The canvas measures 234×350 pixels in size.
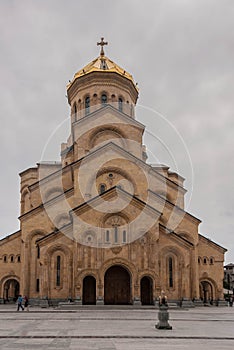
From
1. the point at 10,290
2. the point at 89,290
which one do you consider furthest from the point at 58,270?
the point at 10,290

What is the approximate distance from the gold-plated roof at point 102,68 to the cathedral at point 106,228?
12 centimetres

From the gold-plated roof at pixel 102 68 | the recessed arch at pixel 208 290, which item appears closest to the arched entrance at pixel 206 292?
the recessed arch at pixel 208 290

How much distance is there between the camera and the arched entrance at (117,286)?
32469 mm

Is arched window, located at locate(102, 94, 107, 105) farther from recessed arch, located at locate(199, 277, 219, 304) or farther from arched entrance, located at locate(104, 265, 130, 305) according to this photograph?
recessed arch, located at locate(199, 277, 219, 304)

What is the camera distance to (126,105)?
43250 millimetres

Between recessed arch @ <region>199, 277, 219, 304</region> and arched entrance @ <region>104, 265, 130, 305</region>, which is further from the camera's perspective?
recessed arch @ <region>199, 277, 219, 304</region>

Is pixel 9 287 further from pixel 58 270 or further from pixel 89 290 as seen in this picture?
pixel 89 290

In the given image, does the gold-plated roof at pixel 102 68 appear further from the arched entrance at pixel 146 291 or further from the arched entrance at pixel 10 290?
the arched entrance at pixel 146 291

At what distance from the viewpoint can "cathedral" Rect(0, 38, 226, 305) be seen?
31438 millimetres

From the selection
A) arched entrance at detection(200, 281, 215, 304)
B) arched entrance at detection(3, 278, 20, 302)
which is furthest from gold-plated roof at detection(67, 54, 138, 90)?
arched entrance at detection(200, 281, 215, 304)

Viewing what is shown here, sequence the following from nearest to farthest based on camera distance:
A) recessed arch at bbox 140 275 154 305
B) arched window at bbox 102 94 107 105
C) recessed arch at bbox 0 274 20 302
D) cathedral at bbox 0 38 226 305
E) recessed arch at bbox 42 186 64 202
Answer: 1. cathedral at bbox 0 38 226 305
2. recessed arch at bbox 140 275 154 305
3. recessed arch at bbox 0 274 20 302
4. recessed arch at bbox 42 186 64 202
5. arched window at bbox 102 94 107 105

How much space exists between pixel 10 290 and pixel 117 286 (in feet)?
42.4

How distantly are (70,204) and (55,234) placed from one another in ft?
13.2

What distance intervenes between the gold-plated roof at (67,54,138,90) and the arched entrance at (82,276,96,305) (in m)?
20.5
